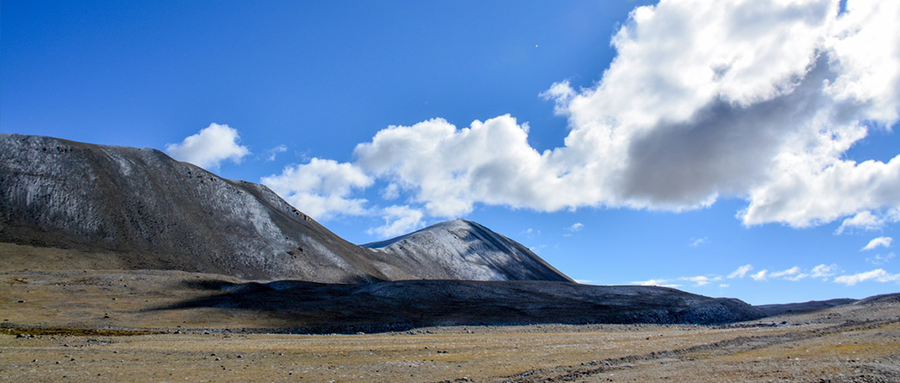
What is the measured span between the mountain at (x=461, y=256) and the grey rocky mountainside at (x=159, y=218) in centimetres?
1080

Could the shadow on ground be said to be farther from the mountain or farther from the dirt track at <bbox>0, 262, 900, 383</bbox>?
the mountain

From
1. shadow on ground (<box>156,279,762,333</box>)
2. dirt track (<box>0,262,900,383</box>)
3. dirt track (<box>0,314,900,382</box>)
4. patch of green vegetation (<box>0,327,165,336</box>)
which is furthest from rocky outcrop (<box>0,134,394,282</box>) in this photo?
dirt track (<box>0,314,900,382</box>)

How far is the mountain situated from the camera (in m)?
160

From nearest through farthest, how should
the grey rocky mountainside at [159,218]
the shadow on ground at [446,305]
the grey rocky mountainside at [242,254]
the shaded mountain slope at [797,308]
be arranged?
1. the shadow on ground at [446,305]
2. the grey rocky mountainside at [242,254]
3. the shaded mountain slope at [797,308]
4. the grey rocky mountainside at [159,218]

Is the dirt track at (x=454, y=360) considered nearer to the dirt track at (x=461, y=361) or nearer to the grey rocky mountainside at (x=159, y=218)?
the dirt track at (x=461, y=361)

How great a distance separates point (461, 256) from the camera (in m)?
174

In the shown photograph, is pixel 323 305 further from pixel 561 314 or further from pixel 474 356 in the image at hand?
pixel 474 356

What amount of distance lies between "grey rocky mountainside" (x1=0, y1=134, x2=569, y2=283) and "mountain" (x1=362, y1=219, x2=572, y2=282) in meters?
10.8

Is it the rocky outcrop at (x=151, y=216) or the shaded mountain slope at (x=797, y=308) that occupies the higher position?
the rocky outcrop at (x=151, y=216)

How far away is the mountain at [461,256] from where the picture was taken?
525 feet

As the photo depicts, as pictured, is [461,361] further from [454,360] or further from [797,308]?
[797,308]

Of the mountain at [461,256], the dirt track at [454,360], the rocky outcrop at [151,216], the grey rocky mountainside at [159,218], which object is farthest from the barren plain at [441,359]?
the mountain at [461,256]

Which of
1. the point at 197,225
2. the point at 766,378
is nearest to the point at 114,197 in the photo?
the point at 197,225

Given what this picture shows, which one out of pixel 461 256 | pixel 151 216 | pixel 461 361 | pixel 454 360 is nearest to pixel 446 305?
pixel 454 360
